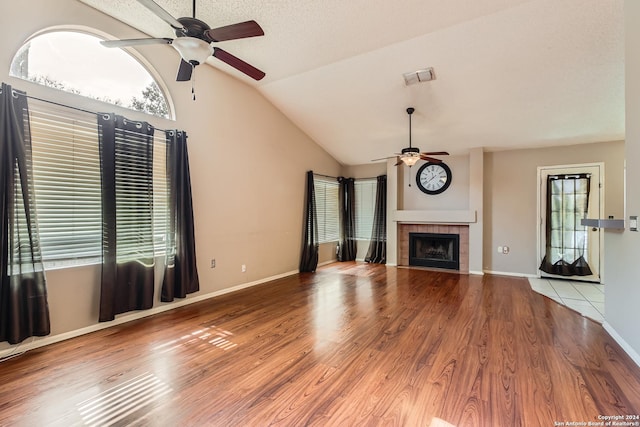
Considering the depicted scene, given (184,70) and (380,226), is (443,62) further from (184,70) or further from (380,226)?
(380,226)

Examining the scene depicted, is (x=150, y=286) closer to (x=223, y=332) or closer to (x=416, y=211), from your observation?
(x=223, y=332)

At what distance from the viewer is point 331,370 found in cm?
219

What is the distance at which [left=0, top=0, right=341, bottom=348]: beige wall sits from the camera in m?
2.69

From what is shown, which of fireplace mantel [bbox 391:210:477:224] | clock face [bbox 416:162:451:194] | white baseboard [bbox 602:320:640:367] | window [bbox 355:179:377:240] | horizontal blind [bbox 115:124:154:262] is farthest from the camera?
window [bbox 355:179:377:240]

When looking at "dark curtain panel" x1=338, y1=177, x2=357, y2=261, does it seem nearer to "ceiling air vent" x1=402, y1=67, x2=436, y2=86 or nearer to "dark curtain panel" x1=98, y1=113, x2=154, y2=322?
"ceiling air vent" x1=402, y1=67, x2=436, y2=86

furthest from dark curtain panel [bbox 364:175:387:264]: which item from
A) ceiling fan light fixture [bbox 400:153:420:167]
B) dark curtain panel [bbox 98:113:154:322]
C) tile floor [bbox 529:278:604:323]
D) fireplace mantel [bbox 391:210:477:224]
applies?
dark curtain panel [bbox 98:113:154:322]

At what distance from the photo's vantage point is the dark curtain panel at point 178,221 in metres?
3.50

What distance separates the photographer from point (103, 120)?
9.59ft

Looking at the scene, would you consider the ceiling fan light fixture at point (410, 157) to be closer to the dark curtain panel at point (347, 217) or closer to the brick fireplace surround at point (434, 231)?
the brick fireplace surround at point (434, 231)

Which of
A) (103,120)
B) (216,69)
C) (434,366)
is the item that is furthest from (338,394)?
(216,69)

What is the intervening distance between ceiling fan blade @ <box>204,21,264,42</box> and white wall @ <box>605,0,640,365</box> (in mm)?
3104

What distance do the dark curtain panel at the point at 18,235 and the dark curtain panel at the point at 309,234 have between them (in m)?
3.86

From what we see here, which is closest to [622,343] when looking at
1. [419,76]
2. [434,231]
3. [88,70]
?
[419,76]

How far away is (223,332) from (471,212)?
492 centimetres
